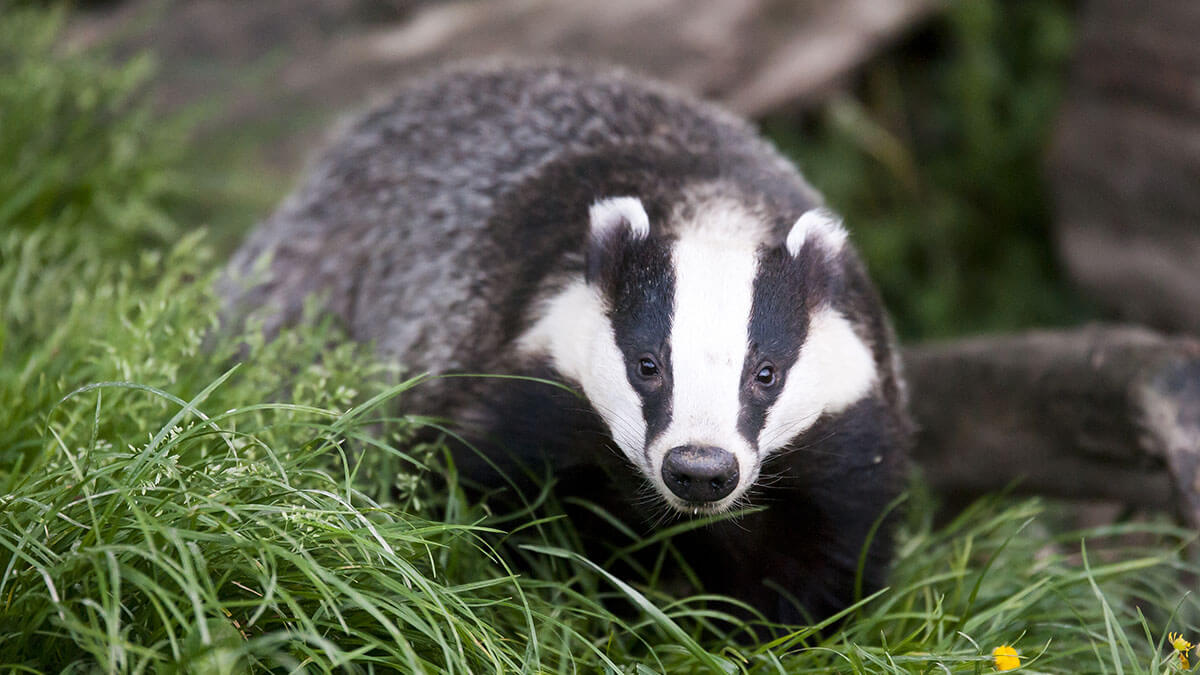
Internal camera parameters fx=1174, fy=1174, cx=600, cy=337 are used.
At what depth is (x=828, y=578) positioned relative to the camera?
10.8ft

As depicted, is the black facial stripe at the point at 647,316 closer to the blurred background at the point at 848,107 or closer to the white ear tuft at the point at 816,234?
the white ear tuft at the point at 816,234

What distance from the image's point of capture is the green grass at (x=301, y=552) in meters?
2.30

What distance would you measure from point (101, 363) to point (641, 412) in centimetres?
145

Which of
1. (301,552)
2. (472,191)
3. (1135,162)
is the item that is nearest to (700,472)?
(301,552)

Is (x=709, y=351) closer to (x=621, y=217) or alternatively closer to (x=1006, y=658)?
(x=621, y=217)

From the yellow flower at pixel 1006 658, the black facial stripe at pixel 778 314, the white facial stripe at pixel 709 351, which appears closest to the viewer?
the yellow flower at pixel 1006 658

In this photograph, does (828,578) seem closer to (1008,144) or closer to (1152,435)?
(1152,435)

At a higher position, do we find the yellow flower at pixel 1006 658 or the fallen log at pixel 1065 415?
the yellow flower at pixel 1006 658

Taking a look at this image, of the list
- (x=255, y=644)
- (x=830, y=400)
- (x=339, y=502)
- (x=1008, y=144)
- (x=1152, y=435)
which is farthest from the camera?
(x=1008, y=144)

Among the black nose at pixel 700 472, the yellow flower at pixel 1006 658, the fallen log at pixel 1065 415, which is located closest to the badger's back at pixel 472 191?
the black nose at pixel 700 472

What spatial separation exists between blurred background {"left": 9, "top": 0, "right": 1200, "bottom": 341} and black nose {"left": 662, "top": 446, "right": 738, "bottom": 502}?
9.26 feet

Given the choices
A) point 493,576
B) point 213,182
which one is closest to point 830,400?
point 493,576

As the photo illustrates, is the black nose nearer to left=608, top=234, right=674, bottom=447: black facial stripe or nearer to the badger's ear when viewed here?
left=608, top=234, right=674, bottom=447: black facial stripe

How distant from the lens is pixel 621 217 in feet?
10.2
